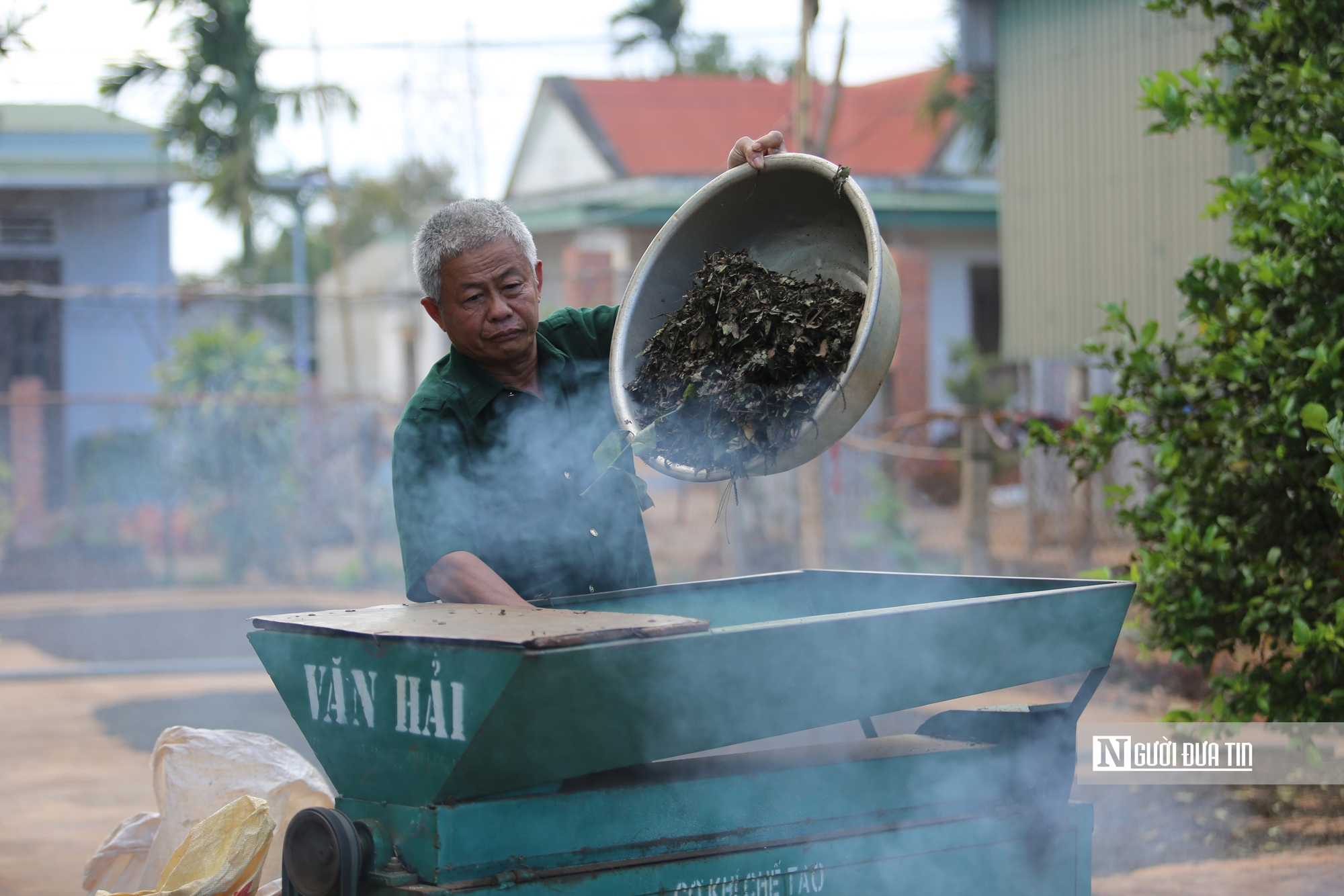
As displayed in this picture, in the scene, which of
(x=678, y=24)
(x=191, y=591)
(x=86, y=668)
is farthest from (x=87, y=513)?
(x=678, y=24)

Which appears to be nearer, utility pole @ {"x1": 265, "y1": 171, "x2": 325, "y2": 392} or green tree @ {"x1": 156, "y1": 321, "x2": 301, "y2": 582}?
green tree @ {"x1": 156, "y1": 321, "x2": 301, "y2": 582}

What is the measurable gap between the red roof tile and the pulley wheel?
16542 mm

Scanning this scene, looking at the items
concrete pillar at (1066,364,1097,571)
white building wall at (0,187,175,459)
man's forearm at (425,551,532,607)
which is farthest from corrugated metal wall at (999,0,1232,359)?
white building wall at (0,187,175,459)

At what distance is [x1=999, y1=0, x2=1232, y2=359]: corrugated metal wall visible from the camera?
→ 8.93 m

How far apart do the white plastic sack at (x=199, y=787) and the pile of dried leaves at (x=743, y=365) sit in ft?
5.20

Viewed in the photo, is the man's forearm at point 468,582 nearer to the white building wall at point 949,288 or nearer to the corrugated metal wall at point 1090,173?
the corrugated metal wall at point 1090,173

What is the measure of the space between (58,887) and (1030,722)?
3330mm

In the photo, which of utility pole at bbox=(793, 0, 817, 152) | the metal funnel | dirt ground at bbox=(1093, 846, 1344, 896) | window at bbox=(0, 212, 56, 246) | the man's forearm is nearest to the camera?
the metal funnel

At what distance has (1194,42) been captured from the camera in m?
8.77

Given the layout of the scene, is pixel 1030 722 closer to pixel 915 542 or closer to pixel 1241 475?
pixel 1241 475

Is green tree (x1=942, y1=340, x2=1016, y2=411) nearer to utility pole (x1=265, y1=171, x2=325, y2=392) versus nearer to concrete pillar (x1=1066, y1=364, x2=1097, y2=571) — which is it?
concrete pillar (x1=1066, y1=364, x2=1097, y2=571)

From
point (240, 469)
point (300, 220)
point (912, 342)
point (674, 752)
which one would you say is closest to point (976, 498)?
point (674, 752)

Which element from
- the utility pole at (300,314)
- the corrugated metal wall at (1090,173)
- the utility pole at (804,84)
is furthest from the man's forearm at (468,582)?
the utility pole at (300,314)

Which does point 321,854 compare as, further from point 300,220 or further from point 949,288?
point 300,220
